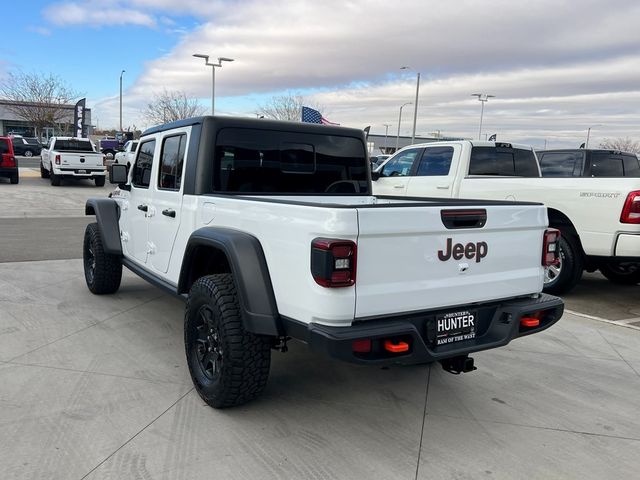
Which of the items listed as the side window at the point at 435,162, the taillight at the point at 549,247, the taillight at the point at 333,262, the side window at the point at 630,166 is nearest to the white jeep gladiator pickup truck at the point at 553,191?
the side window at the point at 435,162

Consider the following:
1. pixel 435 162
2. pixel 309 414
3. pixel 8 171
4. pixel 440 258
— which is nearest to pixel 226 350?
pixel 309 414

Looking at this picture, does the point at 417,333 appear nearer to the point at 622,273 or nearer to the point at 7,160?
the point at 622,273

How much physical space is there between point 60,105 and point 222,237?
51764mm

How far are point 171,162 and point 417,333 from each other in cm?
263

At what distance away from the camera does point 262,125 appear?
4316mm

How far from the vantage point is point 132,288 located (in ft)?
21.6

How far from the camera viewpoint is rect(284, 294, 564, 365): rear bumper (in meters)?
2.74

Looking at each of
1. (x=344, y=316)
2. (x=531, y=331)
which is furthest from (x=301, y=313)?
(x=531, y=331)

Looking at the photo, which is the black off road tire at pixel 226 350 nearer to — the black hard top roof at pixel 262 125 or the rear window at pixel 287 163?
the rear window at pixel 287 163

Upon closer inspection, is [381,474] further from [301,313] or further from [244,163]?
[244,163]

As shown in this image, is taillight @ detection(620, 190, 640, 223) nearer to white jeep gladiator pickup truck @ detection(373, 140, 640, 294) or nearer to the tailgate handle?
white jeep gladiator pickup truck @ detection(373, 140, 640, 294)

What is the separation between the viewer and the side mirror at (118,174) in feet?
17.3

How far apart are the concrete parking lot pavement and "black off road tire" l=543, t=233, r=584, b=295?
150cm

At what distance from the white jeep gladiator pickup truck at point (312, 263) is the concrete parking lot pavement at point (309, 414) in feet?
1.16
